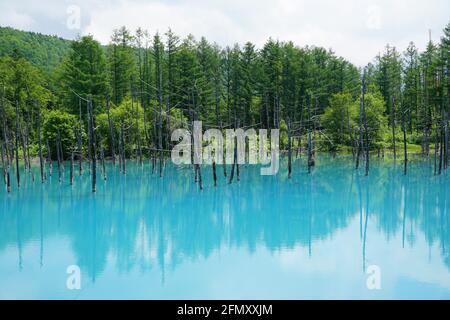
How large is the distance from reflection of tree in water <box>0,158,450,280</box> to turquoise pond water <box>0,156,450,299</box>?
0.05 metres

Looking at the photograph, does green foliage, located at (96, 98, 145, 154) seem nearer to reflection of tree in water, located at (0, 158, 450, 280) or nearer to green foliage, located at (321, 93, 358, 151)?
reflection of tree in water, located at (0, 158, 450, 280)

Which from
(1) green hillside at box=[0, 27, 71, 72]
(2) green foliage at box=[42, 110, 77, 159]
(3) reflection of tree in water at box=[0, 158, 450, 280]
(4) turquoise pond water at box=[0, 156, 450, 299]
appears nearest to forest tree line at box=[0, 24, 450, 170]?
(2) green foliage at box=[42, 110, 77, 159]

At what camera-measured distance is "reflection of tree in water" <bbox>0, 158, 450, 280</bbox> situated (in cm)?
1420

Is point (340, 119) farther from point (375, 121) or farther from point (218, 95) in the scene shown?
point (218, 95)

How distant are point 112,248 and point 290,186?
14.6m

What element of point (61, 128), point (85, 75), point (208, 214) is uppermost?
point (85, 75)

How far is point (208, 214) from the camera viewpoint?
1938cm

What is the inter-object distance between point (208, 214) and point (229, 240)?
4545 mm

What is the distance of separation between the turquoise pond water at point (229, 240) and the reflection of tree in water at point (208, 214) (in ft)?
0.17

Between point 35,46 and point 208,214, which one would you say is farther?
point 35,46

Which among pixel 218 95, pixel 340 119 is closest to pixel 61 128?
pixel 218 95

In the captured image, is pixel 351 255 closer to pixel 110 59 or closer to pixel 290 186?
pixel 290 186
